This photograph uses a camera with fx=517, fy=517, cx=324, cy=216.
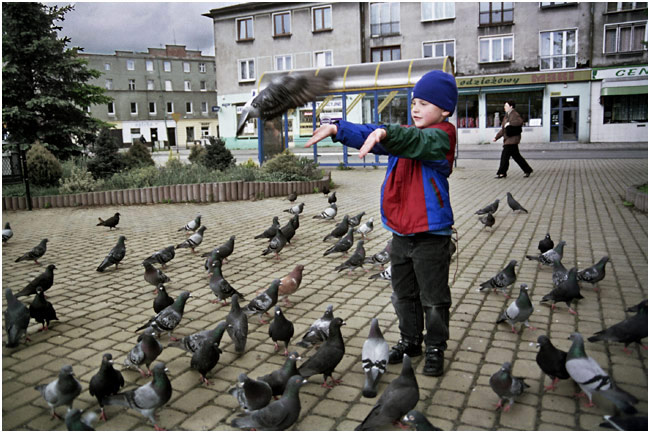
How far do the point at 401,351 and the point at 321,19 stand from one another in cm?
3859

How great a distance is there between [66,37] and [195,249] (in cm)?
1336

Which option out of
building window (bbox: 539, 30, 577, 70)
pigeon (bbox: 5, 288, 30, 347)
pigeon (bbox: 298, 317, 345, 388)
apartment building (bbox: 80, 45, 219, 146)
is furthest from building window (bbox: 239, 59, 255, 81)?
pigeon (bbox: 298, 317, 345, 388)

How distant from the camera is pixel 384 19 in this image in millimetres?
37781

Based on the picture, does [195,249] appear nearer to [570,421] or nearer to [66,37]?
Answer: [570,421]

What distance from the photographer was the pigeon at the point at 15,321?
14.5ft

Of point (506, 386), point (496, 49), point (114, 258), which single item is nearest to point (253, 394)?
point (506, 386)

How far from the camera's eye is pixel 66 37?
1752cm

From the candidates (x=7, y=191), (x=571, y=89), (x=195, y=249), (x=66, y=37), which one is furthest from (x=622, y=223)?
(x=571, y=89)

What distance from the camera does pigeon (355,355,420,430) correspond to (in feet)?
9.86

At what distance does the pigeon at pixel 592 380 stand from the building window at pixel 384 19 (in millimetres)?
37236

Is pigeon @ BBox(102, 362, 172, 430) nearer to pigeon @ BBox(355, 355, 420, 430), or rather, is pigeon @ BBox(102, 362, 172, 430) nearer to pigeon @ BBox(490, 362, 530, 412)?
pigeon @ BBox(355, 355, 420, 430)

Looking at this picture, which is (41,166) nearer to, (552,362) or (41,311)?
(41,311)

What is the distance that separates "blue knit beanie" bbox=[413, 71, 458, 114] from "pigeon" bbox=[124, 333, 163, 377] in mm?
2660

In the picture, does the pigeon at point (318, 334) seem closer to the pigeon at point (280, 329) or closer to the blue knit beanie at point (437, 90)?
the pigeon at point (280, 329)
